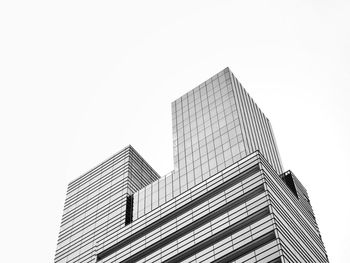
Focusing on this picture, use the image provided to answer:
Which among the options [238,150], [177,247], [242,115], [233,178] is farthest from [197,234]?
[242,115]

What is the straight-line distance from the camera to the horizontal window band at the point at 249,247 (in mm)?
61750

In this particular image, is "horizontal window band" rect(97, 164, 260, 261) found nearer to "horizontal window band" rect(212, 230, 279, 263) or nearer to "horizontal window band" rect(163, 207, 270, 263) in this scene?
"horizontal window band" rect(163, 207, 270, 263)

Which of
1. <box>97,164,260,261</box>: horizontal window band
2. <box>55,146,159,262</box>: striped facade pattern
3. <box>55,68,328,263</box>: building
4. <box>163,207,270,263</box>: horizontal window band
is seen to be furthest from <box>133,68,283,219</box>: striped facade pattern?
<box>163,207,270,263</box>: horizontal window band

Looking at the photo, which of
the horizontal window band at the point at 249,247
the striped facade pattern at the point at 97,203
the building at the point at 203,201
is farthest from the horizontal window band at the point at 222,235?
the striped facade pattern at the point at 97,203

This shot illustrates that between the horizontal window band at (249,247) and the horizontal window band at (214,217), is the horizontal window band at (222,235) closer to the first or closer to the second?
the horizontal window band at (214,217)

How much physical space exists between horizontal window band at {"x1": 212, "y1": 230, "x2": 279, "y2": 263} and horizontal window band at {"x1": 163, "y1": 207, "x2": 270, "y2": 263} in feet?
10.1

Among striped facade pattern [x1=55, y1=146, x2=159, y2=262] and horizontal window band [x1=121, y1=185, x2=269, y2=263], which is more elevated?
striped facade pattern [x1=55, y1=146, x2=159, y2=262]

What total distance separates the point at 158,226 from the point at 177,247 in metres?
7.07

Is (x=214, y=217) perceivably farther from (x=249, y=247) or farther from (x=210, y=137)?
(x=210, y=137)

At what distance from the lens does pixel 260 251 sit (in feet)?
199

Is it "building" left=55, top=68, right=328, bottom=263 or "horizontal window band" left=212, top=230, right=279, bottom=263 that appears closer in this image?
"horizontal window band" left=212, top=230, right=279, bottom=263

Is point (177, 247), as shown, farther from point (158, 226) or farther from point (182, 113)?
point (182, 113)

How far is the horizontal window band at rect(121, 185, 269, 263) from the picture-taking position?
6544 centimetres

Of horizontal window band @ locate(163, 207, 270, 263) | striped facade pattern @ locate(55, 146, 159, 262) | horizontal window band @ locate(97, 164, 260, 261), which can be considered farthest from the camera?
striped facade pattern @ locate(55, 146, 159, 262)
